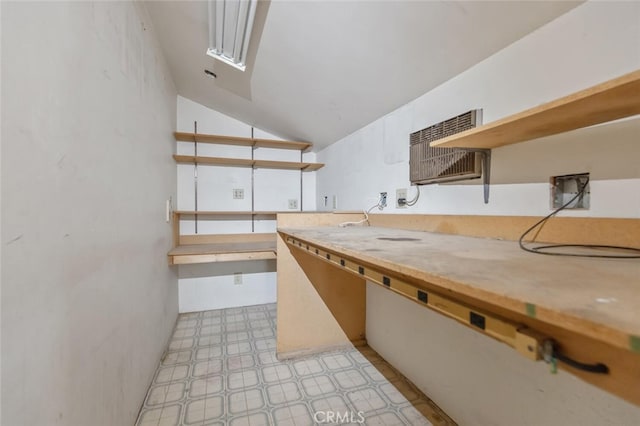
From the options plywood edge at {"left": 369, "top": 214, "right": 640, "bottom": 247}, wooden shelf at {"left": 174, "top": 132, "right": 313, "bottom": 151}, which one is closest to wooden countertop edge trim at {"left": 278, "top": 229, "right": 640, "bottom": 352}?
plywood edge at {"left": 369, "top": 214, "right": 640, "bottom": 247}

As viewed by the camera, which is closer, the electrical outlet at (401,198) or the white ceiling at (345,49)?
the white ceiling at (345,49)

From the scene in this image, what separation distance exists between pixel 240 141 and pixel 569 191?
2.73 metres

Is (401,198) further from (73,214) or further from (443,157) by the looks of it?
(73,214)

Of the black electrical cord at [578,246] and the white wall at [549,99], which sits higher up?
the white wall at [549,99]

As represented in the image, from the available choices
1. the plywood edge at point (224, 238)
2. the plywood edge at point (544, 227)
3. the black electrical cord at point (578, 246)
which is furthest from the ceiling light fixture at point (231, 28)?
the plywood edge at point (224, 238)

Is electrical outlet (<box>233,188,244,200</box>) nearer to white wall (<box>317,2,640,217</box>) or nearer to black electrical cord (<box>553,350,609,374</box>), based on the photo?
white wall (<box>317,2,640,217</box>)

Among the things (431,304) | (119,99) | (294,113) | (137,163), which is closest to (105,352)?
(137,163)

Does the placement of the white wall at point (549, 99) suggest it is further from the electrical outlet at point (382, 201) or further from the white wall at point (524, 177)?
the electrical outlet at point (382, 201)

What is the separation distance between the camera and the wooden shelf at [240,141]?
2749mm

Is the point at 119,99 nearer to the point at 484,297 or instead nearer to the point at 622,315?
the point at 484,297

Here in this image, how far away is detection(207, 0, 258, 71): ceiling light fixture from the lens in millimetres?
1327

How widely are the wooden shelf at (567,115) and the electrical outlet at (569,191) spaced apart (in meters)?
0.16

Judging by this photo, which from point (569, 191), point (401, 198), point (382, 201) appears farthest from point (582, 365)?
point (382, 201)

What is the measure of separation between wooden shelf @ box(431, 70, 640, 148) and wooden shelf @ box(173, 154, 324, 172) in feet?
6.84
